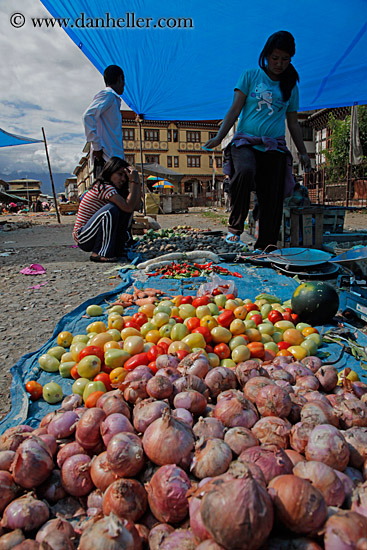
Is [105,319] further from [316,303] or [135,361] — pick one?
[316,303]

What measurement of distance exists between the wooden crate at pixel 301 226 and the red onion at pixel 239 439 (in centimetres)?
472

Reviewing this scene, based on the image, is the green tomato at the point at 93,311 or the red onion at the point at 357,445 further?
the green tomato at the point at 93,311

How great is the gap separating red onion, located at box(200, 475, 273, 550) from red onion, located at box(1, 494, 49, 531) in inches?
21.8

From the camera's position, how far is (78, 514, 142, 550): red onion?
887 mm

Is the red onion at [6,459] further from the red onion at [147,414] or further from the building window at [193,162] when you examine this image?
the building window at [193,162]

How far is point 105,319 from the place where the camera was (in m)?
3.03

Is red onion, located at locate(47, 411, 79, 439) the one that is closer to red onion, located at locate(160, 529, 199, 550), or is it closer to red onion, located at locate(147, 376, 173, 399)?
red onion, located at locate(147, 376, 173, 399)

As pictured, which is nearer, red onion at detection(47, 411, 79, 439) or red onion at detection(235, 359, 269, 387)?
red onion at detection(47, 411, 79, 439)

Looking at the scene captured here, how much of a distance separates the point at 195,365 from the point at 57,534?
907 mm

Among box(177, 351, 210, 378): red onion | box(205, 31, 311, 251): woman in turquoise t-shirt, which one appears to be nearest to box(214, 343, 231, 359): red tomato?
box(177, 351, 210, 378): red onion

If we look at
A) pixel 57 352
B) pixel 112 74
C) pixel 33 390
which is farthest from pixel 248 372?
pixel 112 74

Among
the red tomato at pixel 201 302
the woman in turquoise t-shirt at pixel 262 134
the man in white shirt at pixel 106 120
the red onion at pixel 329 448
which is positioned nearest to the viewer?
the red onion at pixel 329 448

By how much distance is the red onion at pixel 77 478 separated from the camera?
3.80 feet

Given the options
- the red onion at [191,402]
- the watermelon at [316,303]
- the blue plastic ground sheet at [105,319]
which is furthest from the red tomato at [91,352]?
the watermelon at [316,303]
